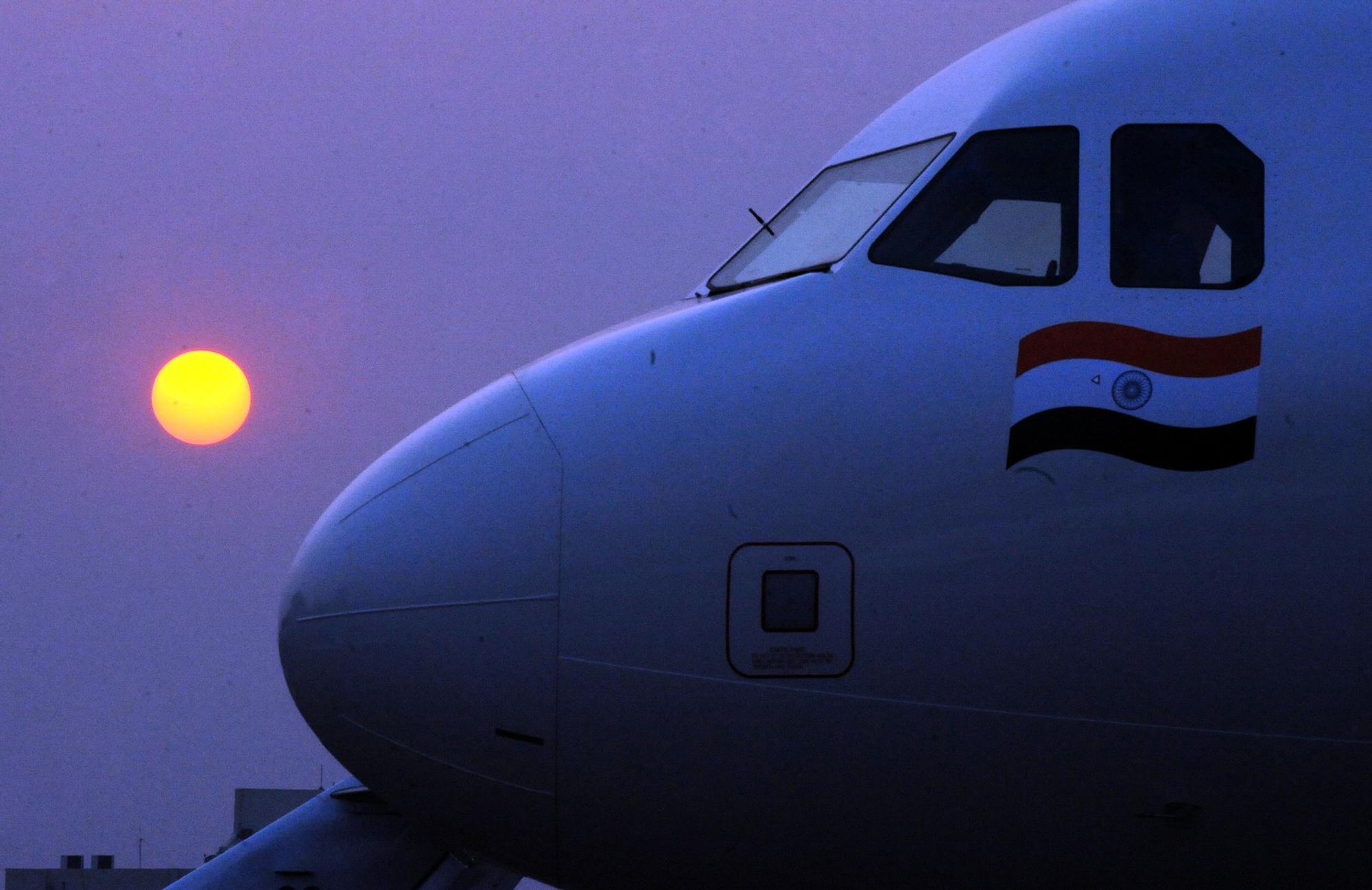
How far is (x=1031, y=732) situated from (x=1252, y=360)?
4.34ft

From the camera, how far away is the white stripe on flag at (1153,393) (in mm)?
4766

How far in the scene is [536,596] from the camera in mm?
4887

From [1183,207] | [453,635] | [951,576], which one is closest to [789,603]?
[951,576]

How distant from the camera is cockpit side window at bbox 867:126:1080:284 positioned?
5.14 m

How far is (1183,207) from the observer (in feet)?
16.9

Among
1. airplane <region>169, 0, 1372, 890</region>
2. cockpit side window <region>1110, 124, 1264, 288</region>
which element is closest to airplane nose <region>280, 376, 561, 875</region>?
airplane <region>169, 0, 1372, 890</region>

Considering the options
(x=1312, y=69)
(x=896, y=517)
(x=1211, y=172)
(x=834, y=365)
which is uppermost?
(x=1312, y=69)

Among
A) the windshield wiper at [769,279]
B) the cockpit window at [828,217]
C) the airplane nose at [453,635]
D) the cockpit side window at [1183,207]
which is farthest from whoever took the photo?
the cockpit window at [828,217]

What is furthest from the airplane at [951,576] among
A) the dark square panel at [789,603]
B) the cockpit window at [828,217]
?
the cockpit window at [828,217]

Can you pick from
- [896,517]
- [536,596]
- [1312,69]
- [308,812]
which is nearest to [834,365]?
[896,517]

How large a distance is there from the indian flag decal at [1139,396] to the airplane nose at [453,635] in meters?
1.52

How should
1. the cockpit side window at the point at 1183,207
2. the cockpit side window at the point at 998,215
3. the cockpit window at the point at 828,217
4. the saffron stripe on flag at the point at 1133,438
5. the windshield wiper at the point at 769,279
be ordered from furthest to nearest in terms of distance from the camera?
the cockpit window at the point at 828,217 → the windshield wiper at the point at 769,279 → the cockpit side window at the point at 998,215 → the cockpit side window at the point at 1183,207 → the saffron stripe on flag at the point at 1133,438

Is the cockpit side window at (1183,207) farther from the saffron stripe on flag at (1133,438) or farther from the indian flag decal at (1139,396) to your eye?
the saffron stripe on flag at (1133,438)

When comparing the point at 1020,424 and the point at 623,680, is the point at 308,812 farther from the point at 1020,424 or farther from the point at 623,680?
the point at 1020,424
